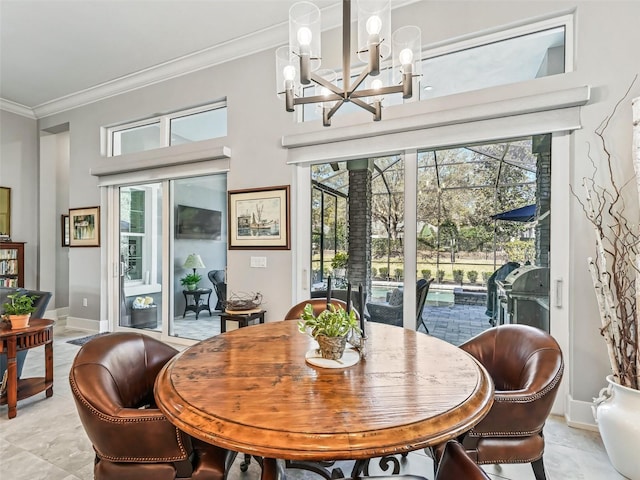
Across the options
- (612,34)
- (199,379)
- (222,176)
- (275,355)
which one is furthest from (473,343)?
(222,176)

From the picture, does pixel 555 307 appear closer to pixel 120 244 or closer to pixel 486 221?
pixel 486 221

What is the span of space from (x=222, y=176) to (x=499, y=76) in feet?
9.85

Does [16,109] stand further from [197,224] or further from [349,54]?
[349,54]

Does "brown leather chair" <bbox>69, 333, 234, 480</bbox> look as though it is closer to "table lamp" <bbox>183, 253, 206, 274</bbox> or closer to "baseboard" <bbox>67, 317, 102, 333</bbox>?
"table lamp" <bbox>183, 253, 206, 274</bbox>

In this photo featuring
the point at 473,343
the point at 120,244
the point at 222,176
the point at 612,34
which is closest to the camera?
the point at 473,343

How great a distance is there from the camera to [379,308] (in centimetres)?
324

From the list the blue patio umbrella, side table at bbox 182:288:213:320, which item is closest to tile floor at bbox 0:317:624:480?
the blue patio umbrella

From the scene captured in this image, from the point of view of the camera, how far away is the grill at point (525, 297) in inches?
104

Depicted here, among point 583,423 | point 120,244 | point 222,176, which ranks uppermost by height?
point 222,176

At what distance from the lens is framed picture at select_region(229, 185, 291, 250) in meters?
3.50

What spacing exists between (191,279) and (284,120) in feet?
8.11

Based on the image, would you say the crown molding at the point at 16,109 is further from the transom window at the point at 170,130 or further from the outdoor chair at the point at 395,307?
the outdoor chair at the point at 395,307

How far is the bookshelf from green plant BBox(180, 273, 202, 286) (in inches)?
108

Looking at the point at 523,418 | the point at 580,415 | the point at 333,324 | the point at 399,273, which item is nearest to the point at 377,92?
the point at 333,324
